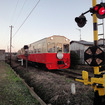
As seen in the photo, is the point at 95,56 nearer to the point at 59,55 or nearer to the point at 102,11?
the point at 102,11

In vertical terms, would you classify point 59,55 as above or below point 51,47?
below

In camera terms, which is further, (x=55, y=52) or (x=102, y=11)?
(x=55, y=52)

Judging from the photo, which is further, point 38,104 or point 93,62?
point 38,104

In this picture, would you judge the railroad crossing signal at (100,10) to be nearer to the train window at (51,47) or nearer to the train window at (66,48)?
the train window at (51,47)

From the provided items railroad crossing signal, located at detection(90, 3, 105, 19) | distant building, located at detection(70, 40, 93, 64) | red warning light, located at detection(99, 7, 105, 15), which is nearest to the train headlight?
distant building, located at detection(70, 40, 93, 64)

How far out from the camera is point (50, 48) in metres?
10.3

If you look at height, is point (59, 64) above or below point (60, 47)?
below

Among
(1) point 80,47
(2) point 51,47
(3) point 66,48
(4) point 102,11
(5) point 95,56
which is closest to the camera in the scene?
(4) point 102,11

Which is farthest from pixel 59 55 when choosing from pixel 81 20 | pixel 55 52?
pixel 81 20

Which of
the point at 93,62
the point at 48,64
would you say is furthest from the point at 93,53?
the point at 48,64

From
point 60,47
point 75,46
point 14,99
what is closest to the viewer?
point 14,99

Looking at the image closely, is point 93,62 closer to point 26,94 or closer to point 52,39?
point 26,94

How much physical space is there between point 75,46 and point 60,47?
8987 mm

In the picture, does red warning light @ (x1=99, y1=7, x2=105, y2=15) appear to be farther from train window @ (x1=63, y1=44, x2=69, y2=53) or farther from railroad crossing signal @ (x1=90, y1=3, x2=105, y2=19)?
train window @ (x1=63, y1=44, x2=69, y2=53)
